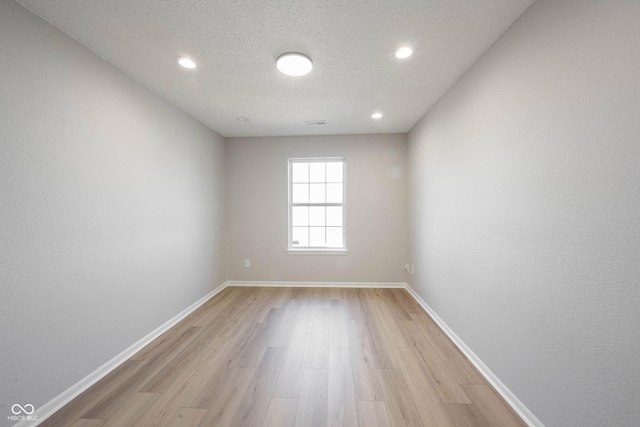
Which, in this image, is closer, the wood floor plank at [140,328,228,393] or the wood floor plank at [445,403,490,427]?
the wood floor plank at [445,403,490,427]

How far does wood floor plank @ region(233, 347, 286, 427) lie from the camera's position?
56.0 inches

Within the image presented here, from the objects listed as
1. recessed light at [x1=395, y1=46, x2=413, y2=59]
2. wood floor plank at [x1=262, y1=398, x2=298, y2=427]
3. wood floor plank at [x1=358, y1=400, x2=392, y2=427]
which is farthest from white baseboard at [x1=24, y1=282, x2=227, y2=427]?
recessed light at [x1=395, y1=46, x2=413, y2=59]

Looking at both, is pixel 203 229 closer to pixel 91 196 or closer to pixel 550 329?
pixel 91 196

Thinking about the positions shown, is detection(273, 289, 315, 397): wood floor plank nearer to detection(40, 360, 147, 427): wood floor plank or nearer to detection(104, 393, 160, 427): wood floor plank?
detection(104, 393, 160, 427): wood floor plank

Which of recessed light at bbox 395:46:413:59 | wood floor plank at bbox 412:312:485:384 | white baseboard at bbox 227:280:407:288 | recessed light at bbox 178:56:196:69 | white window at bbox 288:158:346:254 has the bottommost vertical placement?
wood floor plank at bbox 412:312:485:384

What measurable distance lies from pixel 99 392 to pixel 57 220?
48.2 inches

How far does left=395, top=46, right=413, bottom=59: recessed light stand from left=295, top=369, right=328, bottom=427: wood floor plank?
2.54m

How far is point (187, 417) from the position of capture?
1.43 metres

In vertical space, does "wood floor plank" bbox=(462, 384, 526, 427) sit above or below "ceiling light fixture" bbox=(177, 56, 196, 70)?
below

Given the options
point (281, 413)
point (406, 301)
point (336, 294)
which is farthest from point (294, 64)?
point (406, 301)

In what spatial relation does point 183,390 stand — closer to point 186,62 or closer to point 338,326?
point 338,326

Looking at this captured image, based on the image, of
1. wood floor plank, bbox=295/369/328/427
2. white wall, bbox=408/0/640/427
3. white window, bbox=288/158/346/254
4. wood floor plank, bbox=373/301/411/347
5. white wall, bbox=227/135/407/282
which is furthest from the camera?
white window, bbox=288/158/346/254

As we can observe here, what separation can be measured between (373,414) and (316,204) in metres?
2.94

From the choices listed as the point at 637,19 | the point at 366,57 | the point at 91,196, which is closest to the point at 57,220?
the point at 91,196
